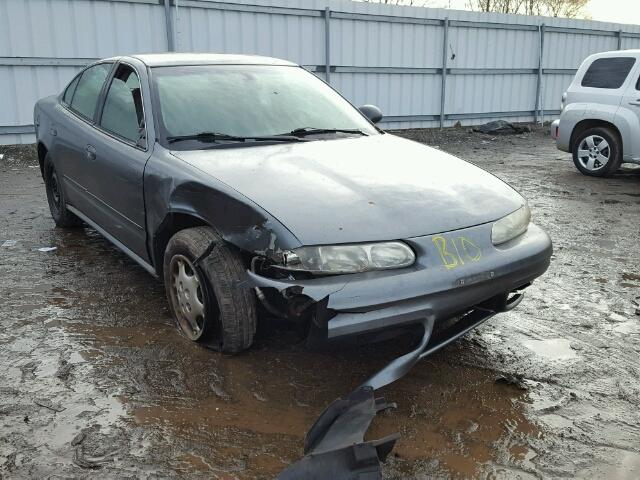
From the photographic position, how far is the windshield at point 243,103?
Result: 3.49 m

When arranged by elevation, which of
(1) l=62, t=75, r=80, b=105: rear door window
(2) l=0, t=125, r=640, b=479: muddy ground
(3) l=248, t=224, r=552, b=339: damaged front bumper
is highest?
(1) l=62, t=75, r=80, b=105: rear door window

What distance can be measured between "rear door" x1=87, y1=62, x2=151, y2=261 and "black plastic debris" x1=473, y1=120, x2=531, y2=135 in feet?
38.9

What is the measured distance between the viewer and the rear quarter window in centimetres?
798

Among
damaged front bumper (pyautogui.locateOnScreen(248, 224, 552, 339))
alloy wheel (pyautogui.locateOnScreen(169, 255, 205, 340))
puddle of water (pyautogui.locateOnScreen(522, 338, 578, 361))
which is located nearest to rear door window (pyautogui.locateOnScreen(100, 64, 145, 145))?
alloy wheel (pyautogui.locateOnScreen(169, 255, 205, 340))

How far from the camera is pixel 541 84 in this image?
1595 centimetres

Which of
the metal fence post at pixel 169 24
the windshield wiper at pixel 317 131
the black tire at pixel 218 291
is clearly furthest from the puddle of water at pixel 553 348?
the metal fence post at pixel 169 24

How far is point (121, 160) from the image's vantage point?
3.59 m

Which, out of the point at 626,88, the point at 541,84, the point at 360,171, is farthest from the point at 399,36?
the point at 360,171

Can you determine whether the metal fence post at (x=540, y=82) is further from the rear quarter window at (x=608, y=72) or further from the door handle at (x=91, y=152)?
the door handle at (x=91, y=152)

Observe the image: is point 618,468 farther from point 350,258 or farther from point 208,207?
point 208,207

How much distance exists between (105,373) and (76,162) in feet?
6.68

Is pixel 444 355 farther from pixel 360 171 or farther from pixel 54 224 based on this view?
pixel 54 224

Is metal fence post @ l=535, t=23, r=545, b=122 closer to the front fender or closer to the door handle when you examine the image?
the door handle

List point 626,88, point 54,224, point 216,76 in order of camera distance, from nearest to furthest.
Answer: point 216,76 → point 54,224 → point 626,88
